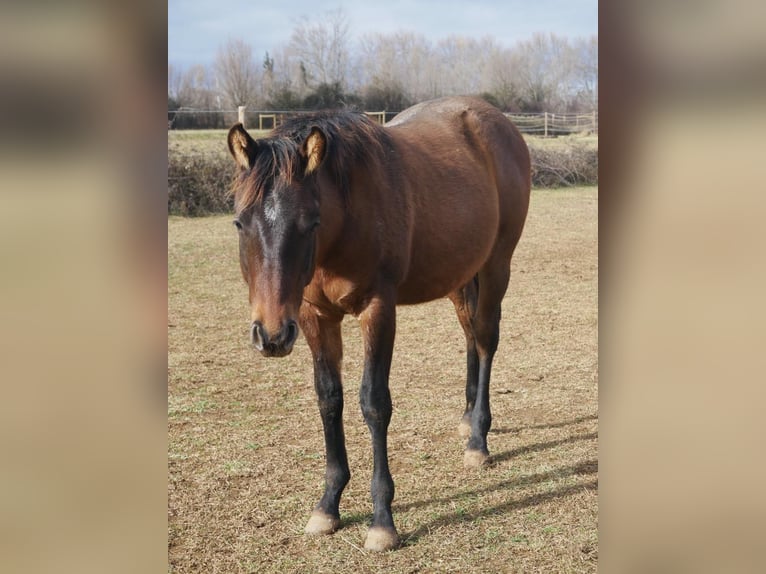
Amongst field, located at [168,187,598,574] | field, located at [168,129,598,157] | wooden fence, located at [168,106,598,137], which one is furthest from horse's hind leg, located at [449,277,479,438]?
wooden fence, located at [168,106,598,137]

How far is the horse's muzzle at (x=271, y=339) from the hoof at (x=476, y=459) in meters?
2.14

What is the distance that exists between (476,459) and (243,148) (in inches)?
104

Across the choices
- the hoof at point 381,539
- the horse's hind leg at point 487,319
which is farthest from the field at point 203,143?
the hoof at point 381,539

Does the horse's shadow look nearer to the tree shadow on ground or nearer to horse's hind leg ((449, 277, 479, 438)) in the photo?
the tree shadow on ground

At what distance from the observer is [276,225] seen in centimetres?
286

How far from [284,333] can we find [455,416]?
9.42 feet

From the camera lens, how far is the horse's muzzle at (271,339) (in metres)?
2.73

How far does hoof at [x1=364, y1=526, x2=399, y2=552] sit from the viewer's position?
3453mm

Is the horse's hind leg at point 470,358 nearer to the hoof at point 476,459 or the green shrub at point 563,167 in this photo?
the hoof at point 476,459

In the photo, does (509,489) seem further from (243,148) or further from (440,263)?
(243,148)

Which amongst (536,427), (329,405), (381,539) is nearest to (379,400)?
(329,405)
